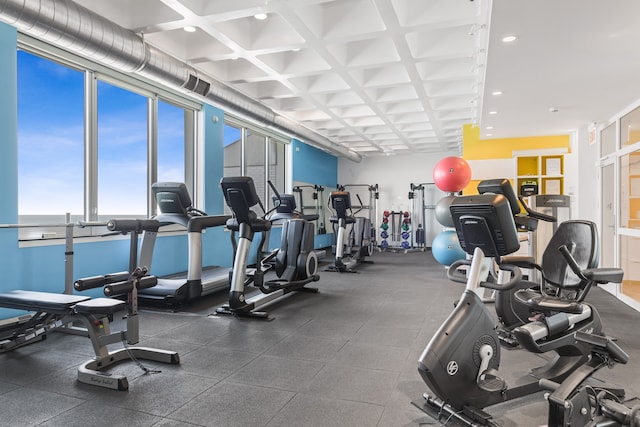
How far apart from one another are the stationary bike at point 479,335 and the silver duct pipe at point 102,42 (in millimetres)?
3536

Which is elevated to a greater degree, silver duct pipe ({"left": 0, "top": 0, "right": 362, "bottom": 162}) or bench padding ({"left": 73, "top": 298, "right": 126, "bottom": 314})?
silver duct pipe ({"left": 0, "top": 0, "right": 362, "bottom": 162})

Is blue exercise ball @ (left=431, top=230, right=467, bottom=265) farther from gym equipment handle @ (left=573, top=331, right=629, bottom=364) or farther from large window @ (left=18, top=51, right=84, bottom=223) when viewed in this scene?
large window @ (left=18, top=51, right=84, bottom=223)

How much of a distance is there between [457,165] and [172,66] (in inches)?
189

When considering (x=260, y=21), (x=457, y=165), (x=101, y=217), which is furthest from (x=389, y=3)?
(x=101, y=217)

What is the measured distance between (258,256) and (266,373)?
230 cm

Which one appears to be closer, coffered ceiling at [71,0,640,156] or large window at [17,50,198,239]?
coffered ceiling at [71,0,640,156]

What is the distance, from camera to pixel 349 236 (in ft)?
31.0

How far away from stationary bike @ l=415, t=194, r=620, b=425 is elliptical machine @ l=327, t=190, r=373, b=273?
5.57 metres

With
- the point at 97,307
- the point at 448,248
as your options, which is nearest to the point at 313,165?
the point at 448,248

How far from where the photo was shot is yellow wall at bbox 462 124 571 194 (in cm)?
765

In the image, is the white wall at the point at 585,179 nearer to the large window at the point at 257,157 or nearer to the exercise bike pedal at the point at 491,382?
the exercise bike pedal at the point at 491,382

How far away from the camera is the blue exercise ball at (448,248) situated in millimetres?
6789

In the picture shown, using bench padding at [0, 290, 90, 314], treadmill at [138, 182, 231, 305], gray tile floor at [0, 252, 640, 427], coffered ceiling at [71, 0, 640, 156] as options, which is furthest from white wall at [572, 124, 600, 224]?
bench padding at [0, 290, 90, 314]

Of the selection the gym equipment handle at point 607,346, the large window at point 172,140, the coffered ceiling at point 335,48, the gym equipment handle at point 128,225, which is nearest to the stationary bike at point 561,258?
the gym equipment handle at point 607,346
